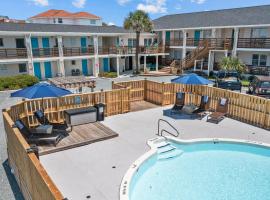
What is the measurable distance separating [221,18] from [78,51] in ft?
68.9

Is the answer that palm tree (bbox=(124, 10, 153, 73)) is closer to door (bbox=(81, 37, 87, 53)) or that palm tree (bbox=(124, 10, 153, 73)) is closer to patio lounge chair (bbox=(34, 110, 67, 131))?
door (bbox=(81, 37, 87, 53))

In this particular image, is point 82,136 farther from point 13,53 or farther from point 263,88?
point 13,53

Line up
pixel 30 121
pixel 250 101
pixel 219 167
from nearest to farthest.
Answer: pixel 219 167 < pixel 30 121 < pixel 250 101

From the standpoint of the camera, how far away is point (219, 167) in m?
9.37


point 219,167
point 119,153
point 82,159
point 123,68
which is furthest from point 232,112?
point 123,68

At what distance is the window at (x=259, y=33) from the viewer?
29.0 metres

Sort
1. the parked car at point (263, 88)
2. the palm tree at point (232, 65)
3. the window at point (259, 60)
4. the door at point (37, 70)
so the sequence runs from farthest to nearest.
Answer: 1. the window at point (259, 60)
2. the door at point (37, 70)
3. the palm tree at point (232, 65)
4. the parked car at point (263, 88)

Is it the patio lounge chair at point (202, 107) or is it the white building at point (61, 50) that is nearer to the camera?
the patio lounge chair at point (202, 107)

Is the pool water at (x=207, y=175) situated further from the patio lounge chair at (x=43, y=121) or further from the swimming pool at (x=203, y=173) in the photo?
the patio lounge chair at (x=43, y=121)

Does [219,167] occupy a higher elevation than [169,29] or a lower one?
lower

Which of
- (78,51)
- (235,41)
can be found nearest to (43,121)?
(78,51)

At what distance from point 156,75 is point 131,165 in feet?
82.1

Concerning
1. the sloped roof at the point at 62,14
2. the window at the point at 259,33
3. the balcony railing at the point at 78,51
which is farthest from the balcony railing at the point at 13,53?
the sloped roof at the point at 62,14

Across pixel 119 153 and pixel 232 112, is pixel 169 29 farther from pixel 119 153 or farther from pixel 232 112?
pixel 119 153
